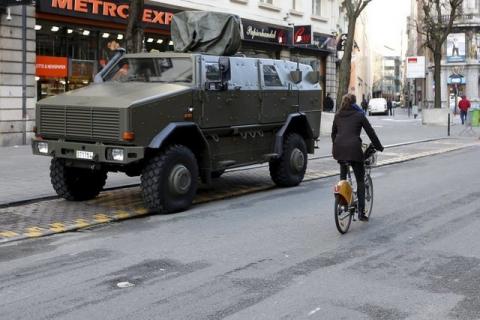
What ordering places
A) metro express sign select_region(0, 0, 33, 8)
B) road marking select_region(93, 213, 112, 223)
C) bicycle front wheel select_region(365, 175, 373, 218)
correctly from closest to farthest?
bicycle front wheel select_region(365, 175, 373, 218)
road marking select_region(93, 213, 112, 223)
metro express sign select_region(0, 0, 33, 8)

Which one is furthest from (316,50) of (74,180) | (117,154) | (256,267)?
(256,267)

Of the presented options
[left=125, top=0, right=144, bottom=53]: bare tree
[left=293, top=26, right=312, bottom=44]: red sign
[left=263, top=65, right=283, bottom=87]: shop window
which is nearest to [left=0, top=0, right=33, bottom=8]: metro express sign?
[left=125, top=0, right=144, bottom=53]: bare tree

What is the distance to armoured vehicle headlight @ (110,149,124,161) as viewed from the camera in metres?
8.77

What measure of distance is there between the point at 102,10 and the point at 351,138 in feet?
49.4

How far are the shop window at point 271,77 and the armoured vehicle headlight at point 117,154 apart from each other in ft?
11.6

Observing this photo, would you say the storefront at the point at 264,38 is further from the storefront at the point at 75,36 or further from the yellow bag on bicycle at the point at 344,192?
the yellow bag on bicycle at the point at 344,192

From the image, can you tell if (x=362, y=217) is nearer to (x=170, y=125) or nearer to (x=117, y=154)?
(x=170, y=125)

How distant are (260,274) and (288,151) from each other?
6021 millimetres

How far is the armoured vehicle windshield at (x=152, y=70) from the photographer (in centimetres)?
997

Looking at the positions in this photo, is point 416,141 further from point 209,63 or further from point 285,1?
point 209,63

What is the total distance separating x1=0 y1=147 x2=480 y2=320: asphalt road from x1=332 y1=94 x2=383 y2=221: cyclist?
79 centimetres

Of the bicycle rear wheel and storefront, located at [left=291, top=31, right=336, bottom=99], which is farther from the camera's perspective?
storefront, located at [left=291, top=31, right=336, bottom=99]

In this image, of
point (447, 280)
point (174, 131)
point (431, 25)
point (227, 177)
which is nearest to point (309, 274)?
point (447, 280)

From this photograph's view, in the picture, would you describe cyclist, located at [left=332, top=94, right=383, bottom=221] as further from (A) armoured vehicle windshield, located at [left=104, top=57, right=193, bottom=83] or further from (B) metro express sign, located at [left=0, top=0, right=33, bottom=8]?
(B) metro express sign, located at [left=0, top=0, right=33, bottom=8]
